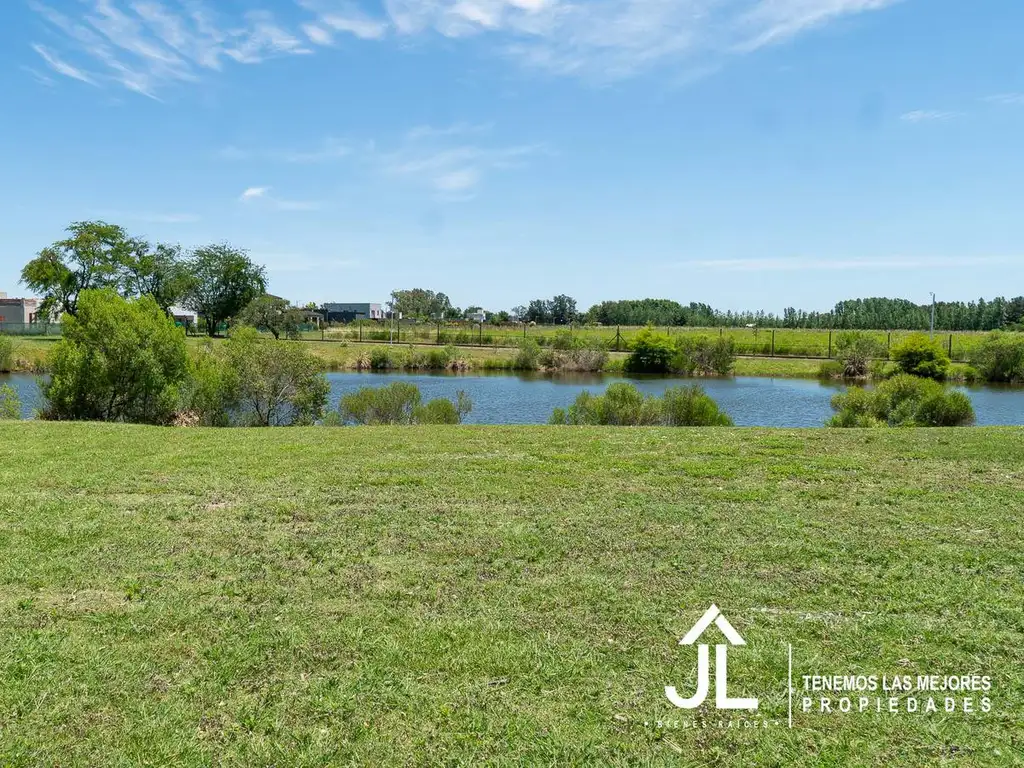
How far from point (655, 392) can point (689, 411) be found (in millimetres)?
17014

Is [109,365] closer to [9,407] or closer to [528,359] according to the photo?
[9,407]

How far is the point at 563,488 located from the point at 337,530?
2839 mm

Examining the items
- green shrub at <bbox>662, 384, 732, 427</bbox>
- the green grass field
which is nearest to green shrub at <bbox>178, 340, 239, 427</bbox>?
green shrub at <bbox>662, 384, 732, 427</bbox>

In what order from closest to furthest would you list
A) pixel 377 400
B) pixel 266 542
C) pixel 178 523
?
pixel 266 542
pixel 178 523
pixel 377 400

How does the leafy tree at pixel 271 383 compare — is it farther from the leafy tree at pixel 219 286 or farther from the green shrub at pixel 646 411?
the leafy tree at pixel 219 286

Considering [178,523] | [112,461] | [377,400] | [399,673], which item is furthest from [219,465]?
[377,400]

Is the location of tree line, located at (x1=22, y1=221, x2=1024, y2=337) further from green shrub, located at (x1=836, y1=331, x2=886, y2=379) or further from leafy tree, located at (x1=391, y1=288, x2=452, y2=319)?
green shrub, located at (x1=836, y1=331, x2=886, y2=379)

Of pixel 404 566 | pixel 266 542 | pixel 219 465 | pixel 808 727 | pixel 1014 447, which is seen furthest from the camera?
pixel 1014 447

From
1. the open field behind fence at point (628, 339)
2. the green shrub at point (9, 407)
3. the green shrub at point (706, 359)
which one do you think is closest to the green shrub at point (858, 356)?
the open field behind fence at point (628, 339)

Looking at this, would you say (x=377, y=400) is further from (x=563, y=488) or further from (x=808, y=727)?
(x=808, y=727)

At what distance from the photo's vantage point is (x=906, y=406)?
20000 mm

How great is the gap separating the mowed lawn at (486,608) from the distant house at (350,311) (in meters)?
121

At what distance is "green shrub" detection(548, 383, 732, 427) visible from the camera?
65.0 ft

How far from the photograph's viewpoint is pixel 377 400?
2062 centimetres
